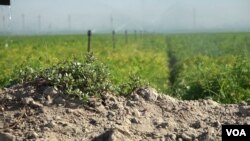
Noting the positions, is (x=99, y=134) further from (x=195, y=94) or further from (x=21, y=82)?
(x=195, y=94)

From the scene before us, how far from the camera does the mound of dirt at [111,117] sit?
4.99 m

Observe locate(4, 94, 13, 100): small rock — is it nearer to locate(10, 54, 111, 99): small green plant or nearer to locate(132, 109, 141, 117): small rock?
locate(10, 54, 111, 99): small green plant

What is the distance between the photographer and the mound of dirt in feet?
16.4

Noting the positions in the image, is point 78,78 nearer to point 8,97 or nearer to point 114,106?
point 114,106

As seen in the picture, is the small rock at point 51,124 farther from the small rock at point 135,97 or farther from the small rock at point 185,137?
the small rock at point 185,137

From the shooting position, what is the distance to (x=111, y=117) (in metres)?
5.39

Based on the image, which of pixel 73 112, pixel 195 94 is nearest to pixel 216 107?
pixel 73 112

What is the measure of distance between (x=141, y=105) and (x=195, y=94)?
415 cm

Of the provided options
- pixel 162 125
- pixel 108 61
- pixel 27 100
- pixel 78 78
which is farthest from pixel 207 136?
pixel 108 61

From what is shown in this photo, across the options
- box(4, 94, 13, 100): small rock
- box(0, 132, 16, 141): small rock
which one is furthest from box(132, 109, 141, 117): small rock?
box(4, 94, 13, 100): small rock

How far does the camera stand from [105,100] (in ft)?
19.1

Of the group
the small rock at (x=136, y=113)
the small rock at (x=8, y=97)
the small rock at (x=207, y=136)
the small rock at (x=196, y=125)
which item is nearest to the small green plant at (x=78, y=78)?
the small rock at (x=8, y=97)

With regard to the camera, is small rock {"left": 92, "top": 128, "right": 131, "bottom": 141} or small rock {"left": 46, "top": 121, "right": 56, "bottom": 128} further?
small rock {"left": 46, "top": 121, "right": 56, "bottom": 128}

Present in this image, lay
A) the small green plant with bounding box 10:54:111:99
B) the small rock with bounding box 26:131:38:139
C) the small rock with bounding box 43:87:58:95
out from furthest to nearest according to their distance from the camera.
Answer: the small green plant with bounding box 10:54:111:99
the small rock with bounding box 43:87:58:95
the small rock with bounding box 26:131:38:139
